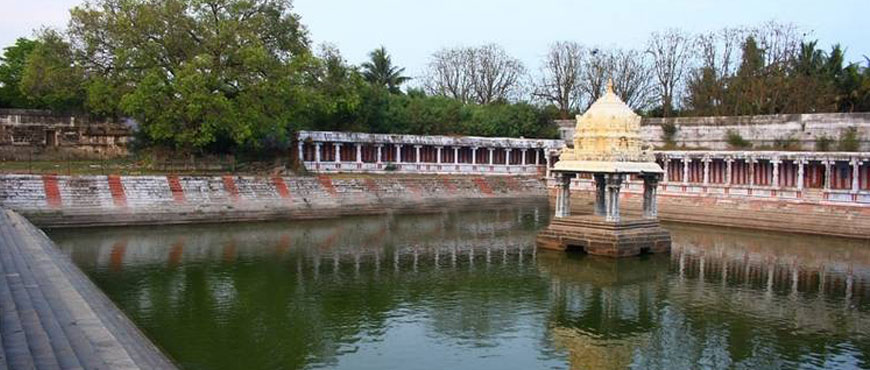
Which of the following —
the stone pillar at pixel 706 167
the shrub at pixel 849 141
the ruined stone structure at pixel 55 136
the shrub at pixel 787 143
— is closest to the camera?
the stone pillar at pixel 706 167

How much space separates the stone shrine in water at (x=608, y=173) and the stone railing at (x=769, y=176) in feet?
33.2

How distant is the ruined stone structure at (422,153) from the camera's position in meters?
42.5

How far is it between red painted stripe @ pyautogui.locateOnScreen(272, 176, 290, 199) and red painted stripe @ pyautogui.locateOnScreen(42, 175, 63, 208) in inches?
356

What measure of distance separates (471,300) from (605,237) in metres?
7.44

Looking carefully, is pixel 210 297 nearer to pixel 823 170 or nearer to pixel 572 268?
pixel 572 268

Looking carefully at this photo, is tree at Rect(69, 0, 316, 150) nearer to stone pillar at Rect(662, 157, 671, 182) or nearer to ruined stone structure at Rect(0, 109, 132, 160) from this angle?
ruined stone structure at Rect(0, 109, 132, 160)

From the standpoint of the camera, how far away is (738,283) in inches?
835

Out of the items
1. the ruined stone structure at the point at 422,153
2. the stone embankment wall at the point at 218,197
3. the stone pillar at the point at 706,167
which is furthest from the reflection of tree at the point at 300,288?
the stone pillar at the point at 706,167

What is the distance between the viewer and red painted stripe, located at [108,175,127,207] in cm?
3097

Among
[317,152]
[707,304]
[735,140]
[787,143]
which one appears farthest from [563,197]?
[735,140]

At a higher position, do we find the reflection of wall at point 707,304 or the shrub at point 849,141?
the shrub at point 849,141

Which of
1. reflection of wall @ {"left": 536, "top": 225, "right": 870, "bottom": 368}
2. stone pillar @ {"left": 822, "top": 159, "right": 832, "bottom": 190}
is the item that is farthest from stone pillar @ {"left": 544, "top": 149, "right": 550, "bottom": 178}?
reflection of wall @ {"left": 536, "top": 225, "right": 870, "bottom": 368}

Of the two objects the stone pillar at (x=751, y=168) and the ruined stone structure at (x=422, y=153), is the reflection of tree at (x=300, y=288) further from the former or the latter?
the stone pillar at (x=751, y=168)

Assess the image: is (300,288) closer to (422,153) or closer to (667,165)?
(667,165)
